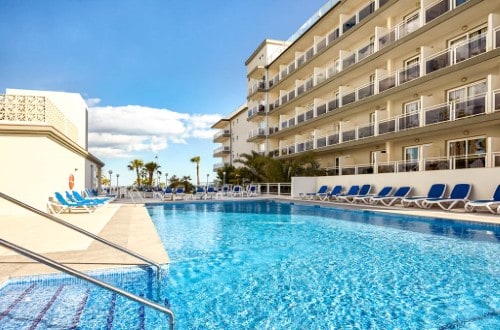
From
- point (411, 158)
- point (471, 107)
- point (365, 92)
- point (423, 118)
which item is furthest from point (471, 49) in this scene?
point (365, 92)

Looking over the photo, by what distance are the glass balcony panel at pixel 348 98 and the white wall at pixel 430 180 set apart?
537 cm

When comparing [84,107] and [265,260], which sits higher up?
[84,107]

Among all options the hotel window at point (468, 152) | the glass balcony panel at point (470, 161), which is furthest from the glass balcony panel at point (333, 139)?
the glass balcony panel at point (470, 161)

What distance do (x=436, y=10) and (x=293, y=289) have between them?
16930 mm

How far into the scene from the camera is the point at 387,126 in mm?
18594

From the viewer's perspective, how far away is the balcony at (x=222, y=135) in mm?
46500

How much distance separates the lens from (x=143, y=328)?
12.0 feet

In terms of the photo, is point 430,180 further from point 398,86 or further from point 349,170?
point 349,170

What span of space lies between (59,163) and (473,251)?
46.8 ft

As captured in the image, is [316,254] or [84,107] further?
[84,107]

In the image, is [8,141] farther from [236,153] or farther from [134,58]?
[236,153]

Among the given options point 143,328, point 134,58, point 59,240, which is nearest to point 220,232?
point 59,240

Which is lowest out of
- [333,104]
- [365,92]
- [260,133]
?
[260,133]

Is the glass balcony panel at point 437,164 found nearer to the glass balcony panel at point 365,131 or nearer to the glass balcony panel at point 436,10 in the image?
the glass balcony panel at point 365,131
